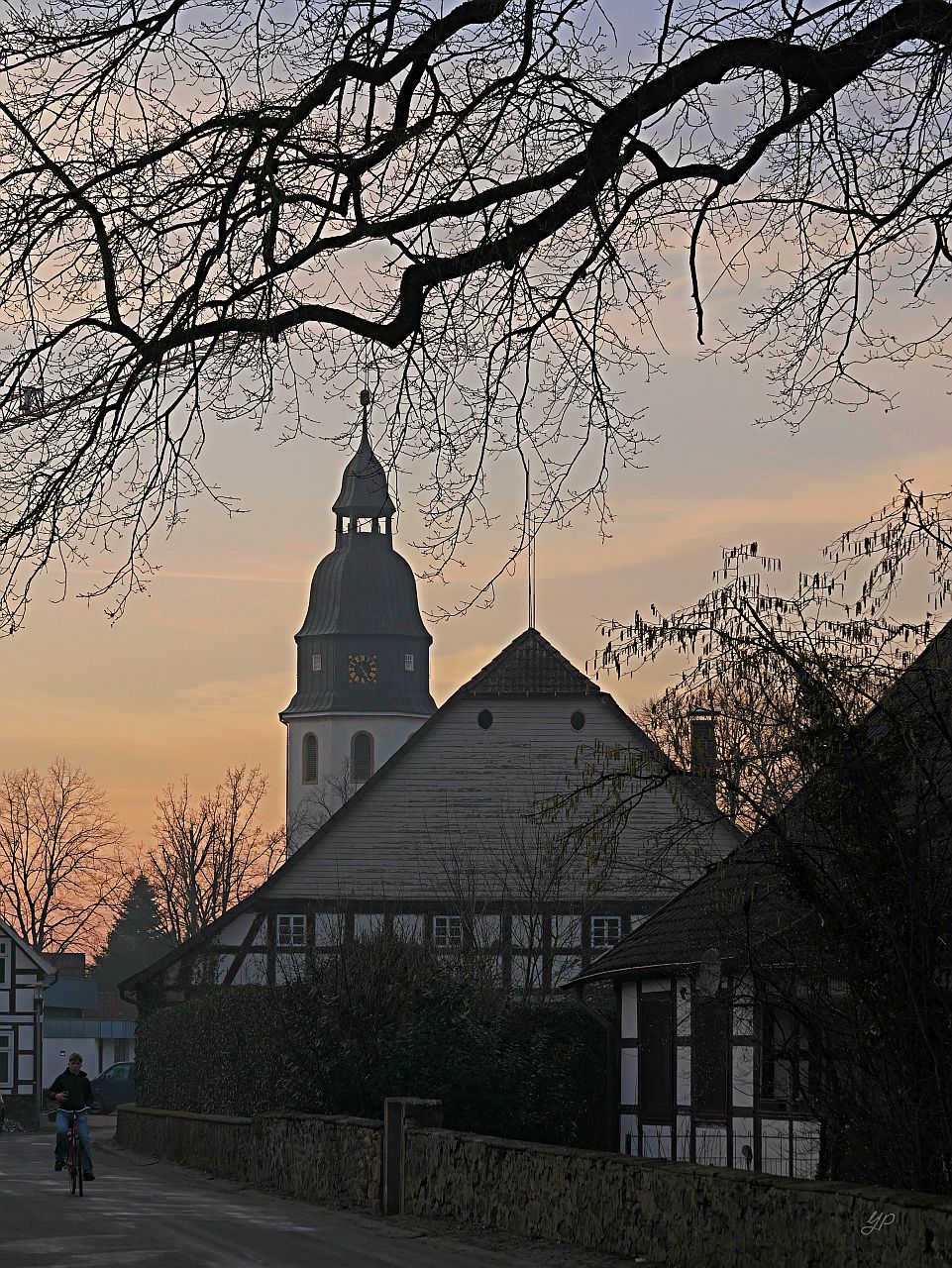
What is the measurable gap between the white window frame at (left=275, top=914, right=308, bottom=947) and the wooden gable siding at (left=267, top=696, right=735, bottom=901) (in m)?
0.55

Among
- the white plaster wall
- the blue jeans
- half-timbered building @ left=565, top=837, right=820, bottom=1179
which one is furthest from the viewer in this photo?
the white plaster wall

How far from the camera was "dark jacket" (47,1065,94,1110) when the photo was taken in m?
23.0

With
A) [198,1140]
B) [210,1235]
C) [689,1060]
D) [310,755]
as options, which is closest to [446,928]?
[198,1140]

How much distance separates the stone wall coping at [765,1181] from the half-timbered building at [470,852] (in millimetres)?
23282

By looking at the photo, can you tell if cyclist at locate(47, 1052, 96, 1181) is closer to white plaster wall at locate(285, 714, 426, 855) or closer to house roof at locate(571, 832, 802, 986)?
house roof at locate(571, 832, 802, 986)

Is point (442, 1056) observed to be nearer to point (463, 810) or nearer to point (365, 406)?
point (365, 406)

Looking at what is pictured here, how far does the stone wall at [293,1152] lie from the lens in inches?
703

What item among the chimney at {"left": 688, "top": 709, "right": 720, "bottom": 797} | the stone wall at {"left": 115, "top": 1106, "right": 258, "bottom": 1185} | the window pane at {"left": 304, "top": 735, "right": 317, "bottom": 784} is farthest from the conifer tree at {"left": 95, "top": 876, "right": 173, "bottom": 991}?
the chimney at {"left": 688, "top": 709, "right": 720, "bottom": 797}

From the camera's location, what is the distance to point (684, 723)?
454 inches

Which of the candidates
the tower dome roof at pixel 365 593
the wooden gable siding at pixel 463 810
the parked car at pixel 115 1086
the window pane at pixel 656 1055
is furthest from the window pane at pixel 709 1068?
the tower dome roof at pixel 365 593

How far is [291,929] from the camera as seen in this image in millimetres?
41250

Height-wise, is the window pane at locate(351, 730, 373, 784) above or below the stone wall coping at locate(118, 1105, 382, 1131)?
above

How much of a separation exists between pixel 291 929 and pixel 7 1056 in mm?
20397

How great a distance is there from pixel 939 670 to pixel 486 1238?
251 inches
